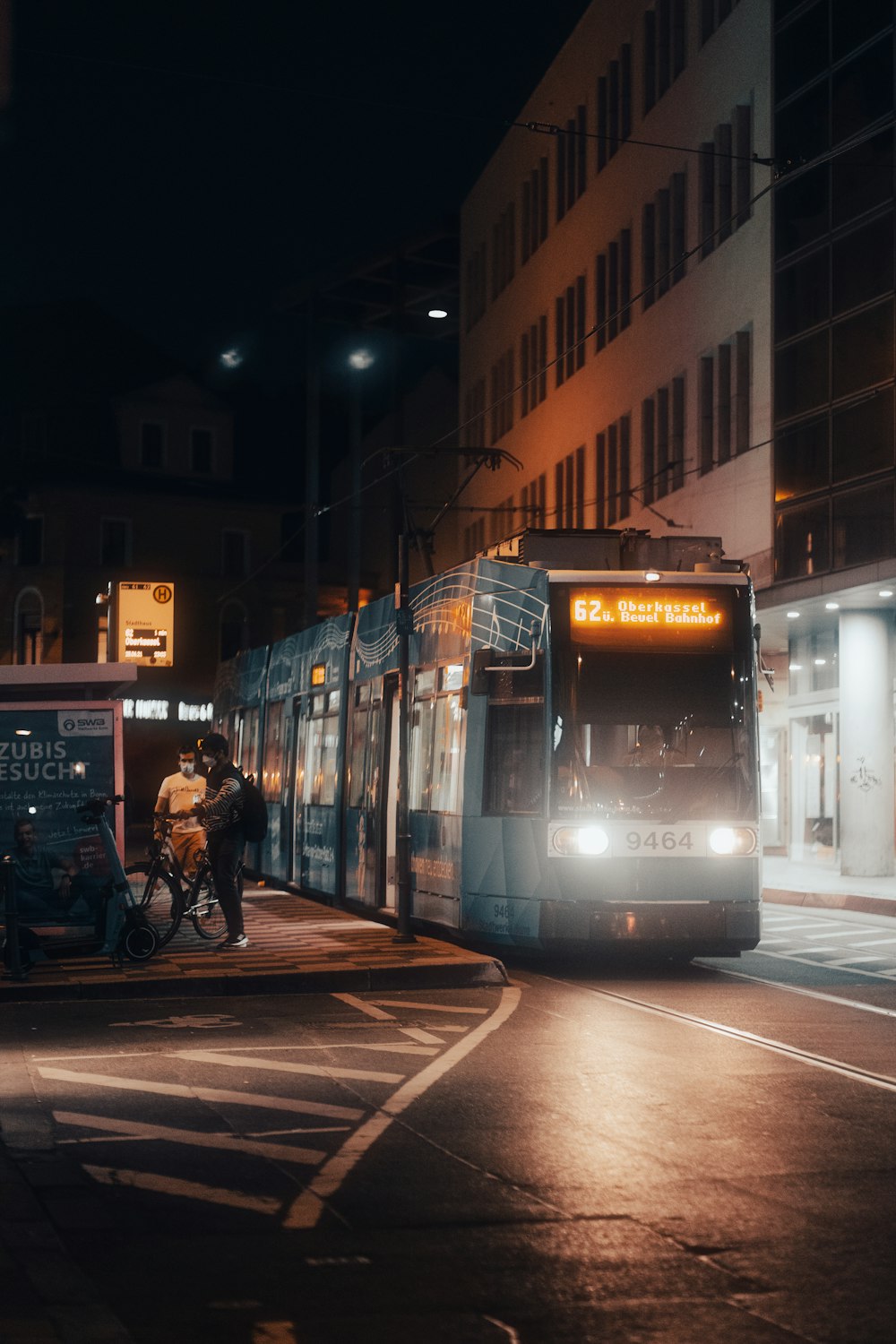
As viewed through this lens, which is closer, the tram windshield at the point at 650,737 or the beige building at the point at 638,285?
the tram windshield at the point at 650,737

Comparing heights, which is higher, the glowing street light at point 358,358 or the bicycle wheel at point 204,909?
the glowing street light at point 358,358

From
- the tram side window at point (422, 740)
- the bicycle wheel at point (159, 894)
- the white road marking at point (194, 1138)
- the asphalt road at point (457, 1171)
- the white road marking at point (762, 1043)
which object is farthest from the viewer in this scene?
→ the tram side window at point (422, 740)

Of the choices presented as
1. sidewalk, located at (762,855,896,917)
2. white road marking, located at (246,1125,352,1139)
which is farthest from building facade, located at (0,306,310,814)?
white road marking, located at (246,1125,352,1139)

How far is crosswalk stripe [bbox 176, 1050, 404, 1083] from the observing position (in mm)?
10352

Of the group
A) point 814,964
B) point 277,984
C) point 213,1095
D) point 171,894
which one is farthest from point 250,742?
point 213,1095

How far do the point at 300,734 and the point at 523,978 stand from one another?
10587mm

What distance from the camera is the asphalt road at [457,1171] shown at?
5785mm

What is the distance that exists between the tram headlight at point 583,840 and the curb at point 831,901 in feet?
32.5

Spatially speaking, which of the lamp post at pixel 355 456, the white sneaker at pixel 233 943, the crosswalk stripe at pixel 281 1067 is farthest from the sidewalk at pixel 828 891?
the lamp post at pixel 355 456

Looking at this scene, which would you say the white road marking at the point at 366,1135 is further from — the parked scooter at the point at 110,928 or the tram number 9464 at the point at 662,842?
the parked scooter at the point at 110,928

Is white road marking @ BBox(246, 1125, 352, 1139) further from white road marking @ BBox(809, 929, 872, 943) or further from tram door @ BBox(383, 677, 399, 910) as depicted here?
white road marking @ BBox(809, 929, 872, 943)

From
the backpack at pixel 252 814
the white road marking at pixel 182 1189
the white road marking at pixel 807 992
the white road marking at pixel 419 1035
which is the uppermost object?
the backpack at pixel 252 814

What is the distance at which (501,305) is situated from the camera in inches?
2009

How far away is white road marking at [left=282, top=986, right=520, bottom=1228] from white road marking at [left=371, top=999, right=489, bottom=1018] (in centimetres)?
48
